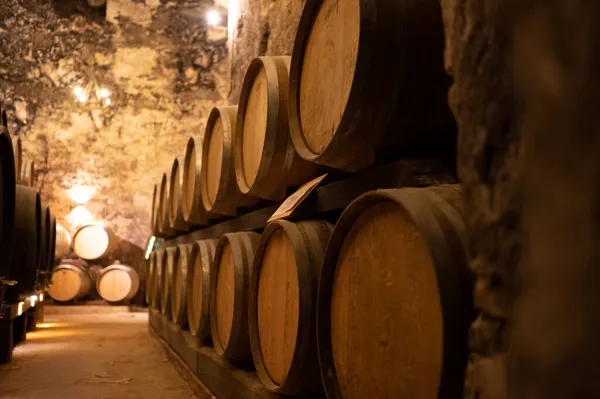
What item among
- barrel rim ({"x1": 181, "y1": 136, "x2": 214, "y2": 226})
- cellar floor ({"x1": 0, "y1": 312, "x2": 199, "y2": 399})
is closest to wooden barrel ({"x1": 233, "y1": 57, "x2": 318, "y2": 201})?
barrel rim ({"x1": 181, "y1": 136, "x2": 214, "y2": 226})

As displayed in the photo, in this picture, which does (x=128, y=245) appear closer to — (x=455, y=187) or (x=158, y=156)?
(x=158, y=156)

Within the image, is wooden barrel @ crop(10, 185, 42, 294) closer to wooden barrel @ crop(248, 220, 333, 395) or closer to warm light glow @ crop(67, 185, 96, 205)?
wooden barrel @ crop(248, 220, 333, 395)

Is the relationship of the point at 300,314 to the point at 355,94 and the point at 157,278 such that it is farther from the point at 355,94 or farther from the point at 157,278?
the point at 157,278

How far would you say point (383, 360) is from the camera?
4.21ft

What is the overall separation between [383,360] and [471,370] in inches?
16.6

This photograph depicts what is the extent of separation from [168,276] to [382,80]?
146 inches

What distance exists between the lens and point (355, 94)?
150 cm

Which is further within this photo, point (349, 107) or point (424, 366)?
point (349, 107)

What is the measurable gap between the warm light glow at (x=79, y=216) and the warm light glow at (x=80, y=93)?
201 centimetres

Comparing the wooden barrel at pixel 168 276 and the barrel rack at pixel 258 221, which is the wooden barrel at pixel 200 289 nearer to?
the barrel rack at pixel 258 221

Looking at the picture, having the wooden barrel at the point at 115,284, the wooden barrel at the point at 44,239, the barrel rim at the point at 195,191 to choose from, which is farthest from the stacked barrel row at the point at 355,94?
the wooden barrel at the point at 115,284

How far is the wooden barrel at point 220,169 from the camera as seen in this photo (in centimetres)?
309

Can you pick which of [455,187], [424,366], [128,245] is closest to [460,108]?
[455,187]

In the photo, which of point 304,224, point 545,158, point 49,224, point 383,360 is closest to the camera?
point 545,158
